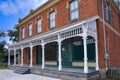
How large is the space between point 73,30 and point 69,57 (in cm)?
468

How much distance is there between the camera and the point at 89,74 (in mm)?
11656

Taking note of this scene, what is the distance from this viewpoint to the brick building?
13203mm

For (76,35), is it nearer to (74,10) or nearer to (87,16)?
(87,16)

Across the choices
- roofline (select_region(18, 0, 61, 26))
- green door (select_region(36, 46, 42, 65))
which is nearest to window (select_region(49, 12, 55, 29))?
roofline (select_region(18, 0, 61, 26))

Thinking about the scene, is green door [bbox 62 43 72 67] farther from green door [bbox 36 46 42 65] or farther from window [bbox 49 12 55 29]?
green door [bbox 36 46 42 65]

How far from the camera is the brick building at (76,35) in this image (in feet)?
43.3

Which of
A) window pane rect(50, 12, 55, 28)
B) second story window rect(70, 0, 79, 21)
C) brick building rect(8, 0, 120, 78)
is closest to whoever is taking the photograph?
brick building rect(8, 0, 120, 78)

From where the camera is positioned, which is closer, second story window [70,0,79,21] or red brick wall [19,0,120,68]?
red brick wall [19,0,120,68]

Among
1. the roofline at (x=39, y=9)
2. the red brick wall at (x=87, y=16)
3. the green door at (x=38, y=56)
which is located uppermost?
the roofline at (x=39, y=9)

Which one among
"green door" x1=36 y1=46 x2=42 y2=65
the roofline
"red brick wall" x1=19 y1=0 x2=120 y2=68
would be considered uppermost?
the roofline

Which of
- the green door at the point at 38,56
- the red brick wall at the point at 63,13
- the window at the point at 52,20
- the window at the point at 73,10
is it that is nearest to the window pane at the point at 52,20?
the window at the point at 52,20

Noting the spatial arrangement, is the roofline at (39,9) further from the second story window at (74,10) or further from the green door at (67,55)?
the green door at (67,55)

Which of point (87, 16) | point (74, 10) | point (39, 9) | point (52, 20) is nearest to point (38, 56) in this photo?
point (52, 20)

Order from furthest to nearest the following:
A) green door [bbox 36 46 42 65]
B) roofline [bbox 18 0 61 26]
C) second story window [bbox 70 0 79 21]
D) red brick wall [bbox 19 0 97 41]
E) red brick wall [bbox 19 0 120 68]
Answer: green door [bbox 36 46 42 65], roofline [bbox 18 0 61 26], second story window [bbox 70 0 79 21], red brick wall [bbox 19 0 97 41], red brick wall [bbox 19 0 120 68]
